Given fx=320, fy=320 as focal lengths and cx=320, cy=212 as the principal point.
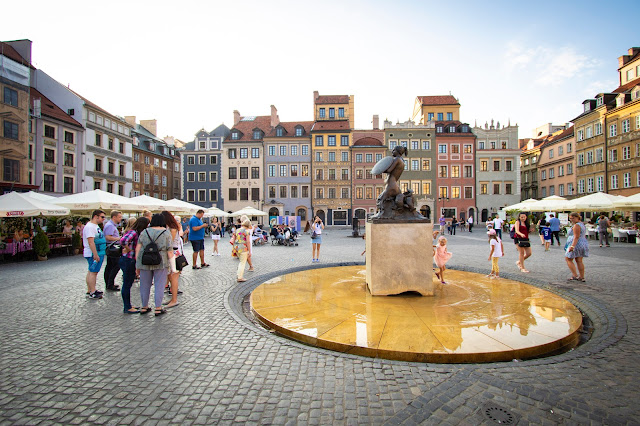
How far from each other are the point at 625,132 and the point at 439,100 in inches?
967

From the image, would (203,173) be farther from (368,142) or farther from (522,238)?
(522,238)

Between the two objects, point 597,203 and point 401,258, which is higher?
point 597,203

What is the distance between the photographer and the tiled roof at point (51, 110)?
100 feet

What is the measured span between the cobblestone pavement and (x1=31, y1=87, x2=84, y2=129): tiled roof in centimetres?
3410

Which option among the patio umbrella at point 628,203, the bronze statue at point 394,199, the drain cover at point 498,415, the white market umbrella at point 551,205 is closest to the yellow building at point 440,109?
the white market umbrella at point 551,205

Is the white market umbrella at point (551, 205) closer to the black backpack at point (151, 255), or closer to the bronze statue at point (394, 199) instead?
the bronze statue at point (394, 199)

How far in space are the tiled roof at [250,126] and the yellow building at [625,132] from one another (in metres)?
41.4

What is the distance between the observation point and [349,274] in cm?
911

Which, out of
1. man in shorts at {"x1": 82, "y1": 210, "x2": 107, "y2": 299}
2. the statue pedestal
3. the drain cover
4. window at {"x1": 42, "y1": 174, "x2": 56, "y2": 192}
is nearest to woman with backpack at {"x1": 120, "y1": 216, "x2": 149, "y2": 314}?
man in shorts at {"x1": 82, "y1": 210, "x2": 107, "y2": 299}

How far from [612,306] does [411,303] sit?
11.9 ft

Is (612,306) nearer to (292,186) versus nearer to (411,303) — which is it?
(411,303)

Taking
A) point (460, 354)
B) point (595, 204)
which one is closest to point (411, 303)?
point (460, 354)

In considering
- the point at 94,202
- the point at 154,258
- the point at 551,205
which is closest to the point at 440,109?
the point at 551,205

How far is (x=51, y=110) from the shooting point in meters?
31.4
